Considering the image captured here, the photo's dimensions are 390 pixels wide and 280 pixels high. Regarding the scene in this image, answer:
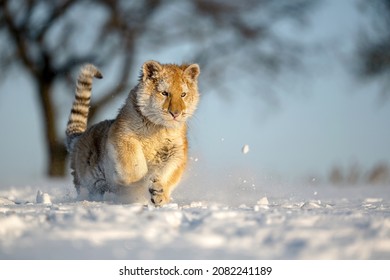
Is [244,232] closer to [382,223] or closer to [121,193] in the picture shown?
[382,223]

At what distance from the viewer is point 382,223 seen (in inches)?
188

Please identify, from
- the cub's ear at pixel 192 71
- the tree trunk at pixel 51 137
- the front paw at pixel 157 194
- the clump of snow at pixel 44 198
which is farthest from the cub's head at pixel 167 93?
the tree trunk at pixel 51 137

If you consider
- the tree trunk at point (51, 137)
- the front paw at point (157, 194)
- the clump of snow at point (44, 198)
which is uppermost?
the tree trunk at point (51, 137)

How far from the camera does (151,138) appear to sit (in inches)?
279

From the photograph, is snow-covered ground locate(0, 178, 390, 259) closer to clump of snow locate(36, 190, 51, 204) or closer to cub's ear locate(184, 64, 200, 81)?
clump of snow locate(36, 190, 51, 204)

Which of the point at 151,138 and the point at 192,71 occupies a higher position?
the point at 192,71

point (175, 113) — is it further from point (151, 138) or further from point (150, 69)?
point (150, 69)

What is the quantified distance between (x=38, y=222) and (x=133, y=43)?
1645cm

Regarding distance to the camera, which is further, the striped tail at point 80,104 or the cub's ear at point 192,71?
the striped tail at point 80,104

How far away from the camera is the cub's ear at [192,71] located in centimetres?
760

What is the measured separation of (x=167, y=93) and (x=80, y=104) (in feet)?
8.85

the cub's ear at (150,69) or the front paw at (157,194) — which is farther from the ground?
the cub's ear at (150,69)

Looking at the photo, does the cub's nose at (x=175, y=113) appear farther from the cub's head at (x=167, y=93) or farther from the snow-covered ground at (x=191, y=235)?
the snow-covered ground at (x=191, y=235)

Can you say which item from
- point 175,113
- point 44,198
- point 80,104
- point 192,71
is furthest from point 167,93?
point 80,104
